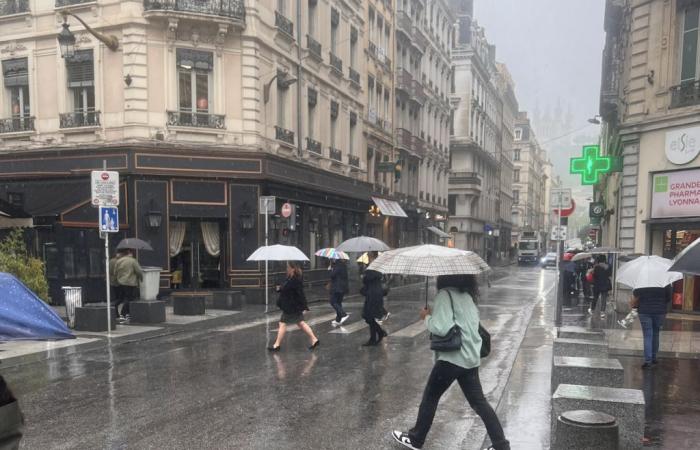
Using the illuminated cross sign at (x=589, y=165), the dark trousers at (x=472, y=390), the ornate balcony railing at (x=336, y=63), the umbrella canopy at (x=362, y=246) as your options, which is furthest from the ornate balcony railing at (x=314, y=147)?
the dark trousers at (x=472, y=390)

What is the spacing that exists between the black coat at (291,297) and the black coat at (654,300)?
18.6ft

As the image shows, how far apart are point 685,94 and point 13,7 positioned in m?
22.2

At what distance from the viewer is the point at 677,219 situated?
15266 mm

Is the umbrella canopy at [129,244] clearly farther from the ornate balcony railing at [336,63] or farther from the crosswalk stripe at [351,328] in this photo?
the ornate balcony railing at [336,63]

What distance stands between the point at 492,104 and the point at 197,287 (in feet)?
193

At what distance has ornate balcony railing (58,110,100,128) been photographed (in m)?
19.0

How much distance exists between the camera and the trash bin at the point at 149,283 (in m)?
14.8

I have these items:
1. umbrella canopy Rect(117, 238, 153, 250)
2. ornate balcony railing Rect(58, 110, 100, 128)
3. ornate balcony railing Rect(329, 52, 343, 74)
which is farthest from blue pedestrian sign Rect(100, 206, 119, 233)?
ornate balcony railing Rect(329, 52, 343, 74)

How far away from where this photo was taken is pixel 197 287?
19406mm

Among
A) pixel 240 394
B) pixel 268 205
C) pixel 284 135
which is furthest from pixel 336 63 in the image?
pixel 240 394

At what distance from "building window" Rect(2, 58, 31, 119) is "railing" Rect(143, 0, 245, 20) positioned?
5.73 m

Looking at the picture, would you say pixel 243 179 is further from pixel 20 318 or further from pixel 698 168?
pixel 20 318

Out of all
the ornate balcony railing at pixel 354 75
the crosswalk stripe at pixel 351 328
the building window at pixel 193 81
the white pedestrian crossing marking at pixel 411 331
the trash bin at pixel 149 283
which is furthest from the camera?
the ornate balcony railing at pixel 354 75

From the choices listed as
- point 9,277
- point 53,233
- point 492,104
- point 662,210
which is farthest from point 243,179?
point 492,104
